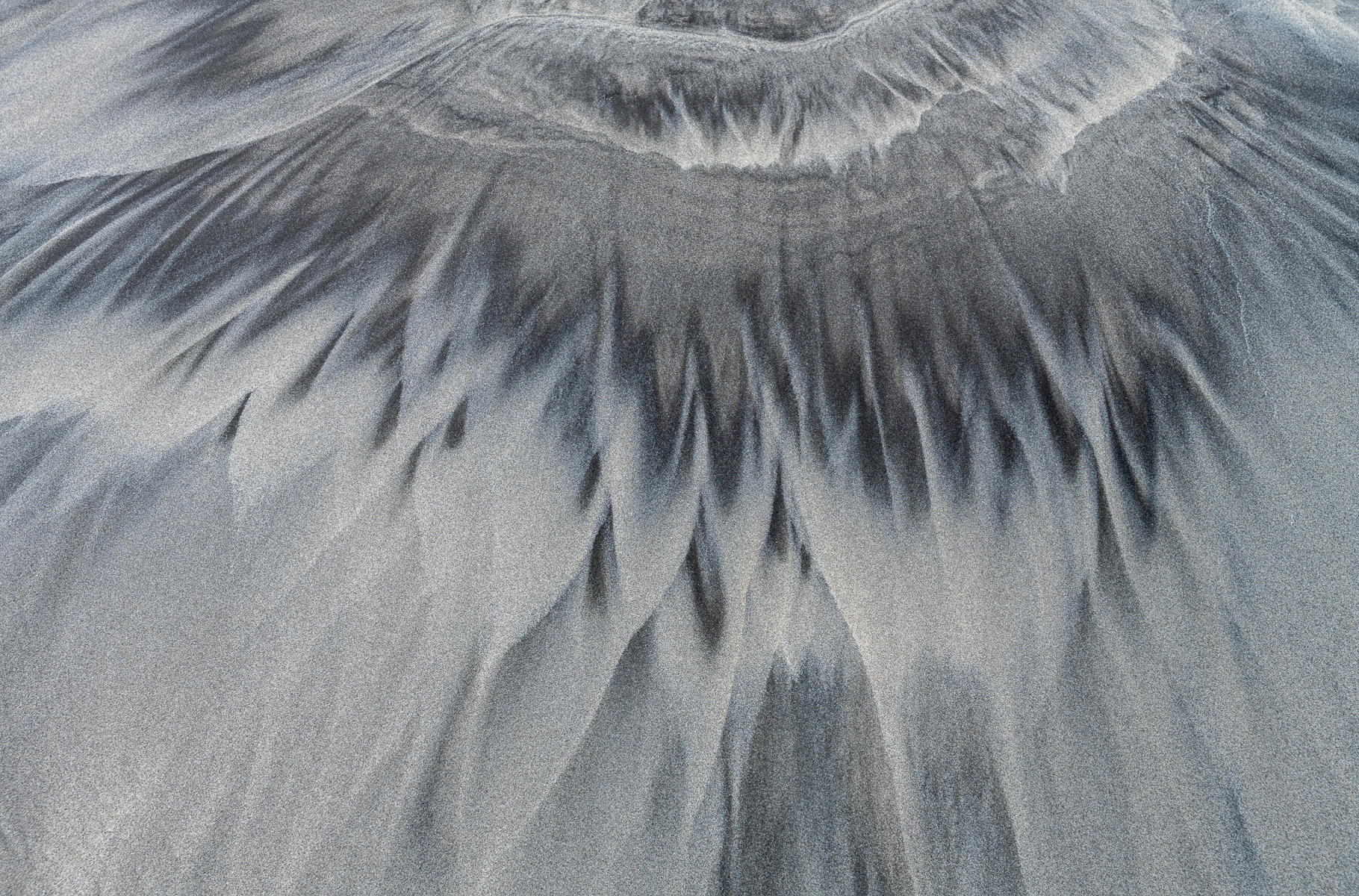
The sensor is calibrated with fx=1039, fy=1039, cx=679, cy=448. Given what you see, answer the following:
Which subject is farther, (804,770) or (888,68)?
(888,68)

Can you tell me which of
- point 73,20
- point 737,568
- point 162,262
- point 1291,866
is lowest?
point 1291,866

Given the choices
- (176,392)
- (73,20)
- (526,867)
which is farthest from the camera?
(73,20)

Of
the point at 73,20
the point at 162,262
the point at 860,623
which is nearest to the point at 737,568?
the point at 860,623

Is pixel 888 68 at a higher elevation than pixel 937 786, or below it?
higher

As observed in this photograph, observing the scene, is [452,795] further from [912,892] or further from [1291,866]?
[1291,866]

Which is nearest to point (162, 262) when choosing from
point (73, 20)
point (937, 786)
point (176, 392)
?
point (176, 392)

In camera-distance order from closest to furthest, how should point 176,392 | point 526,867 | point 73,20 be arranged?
point 526,867 → point 176,392 → point 73,20

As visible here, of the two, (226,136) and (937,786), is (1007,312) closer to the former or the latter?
(937,786)
